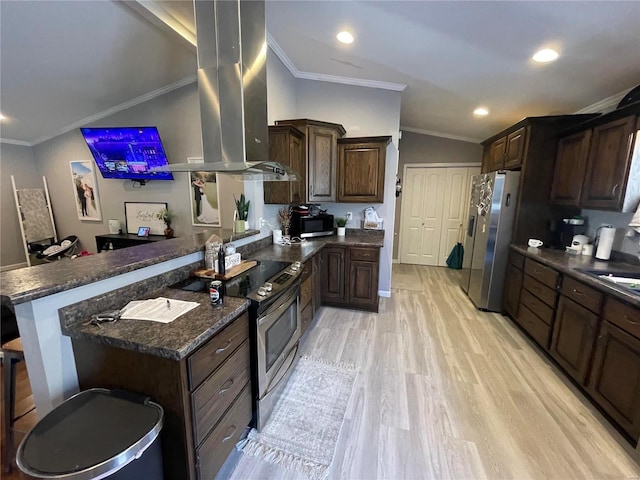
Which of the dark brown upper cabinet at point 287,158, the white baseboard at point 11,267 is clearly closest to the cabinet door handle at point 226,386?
the dark brown upper cabinet at point 287,158

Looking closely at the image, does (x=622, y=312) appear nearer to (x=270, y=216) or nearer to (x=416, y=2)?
(x=416, y=2)

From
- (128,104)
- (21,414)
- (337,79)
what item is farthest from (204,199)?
(21,414)

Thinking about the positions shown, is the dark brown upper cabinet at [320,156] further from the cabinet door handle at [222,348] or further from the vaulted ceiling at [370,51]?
the cabinet door handle at [222,348]

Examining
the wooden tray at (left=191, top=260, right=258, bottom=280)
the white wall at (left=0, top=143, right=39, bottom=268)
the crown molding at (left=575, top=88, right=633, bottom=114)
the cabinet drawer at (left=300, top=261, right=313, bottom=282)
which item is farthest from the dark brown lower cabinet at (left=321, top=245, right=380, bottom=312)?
the white wall at (left=0, top=143, right=39, bottom=268)

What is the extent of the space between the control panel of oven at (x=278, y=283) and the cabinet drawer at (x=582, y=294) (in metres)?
2.25

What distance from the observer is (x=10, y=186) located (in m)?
4.45

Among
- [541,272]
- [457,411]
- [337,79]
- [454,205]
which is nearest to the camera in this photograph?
[457,411]

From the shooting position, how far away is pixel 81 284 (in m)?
1.25

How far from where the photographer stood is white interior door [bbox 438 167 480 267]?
17.6 ft

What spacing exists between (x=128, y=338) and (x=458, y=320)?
11.2ft

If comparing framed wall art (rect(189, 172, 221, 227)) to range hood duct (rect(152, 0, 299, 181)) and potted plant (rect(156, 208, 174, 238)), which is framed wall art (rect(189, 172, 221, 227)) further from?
range hood duct (rect(152, 0, 299, 181))

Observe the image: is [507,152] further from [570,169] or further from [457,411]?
[457,411]

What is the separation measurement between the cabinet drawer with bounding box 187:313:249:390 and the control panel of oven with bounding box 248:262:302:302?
0.14 m

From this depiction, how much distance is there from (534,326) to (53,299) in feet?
12.5
